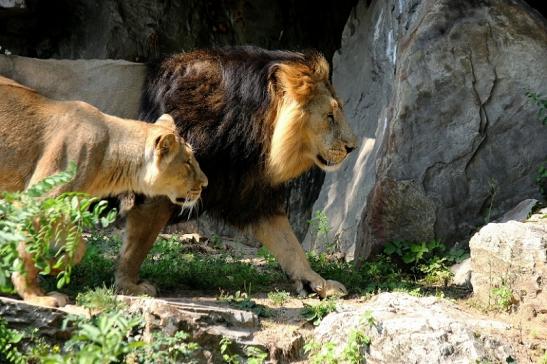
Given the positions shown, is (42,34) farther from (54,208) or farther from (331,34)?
(54,208)

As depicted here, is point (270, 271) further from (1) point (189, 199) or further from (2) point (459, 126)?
(2) point (459, 126)

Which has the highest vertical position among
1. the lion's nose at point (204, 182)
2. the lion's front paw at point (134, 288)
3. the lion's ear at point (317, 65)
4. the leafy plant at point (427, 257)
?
the lion's ear at point (317, 65)

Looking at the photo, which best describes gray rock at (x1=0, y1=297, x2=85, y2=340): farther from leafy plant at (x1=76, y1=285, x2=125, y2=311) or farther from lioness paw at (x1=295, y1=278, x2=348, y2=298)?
lioness paw at (x1=295, y1=278, x2=348, y2=298)

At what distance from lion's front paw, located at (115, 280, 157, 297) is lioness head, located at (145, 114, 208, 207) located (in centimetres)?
70

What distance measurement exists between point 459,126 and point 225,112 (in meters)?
2.35

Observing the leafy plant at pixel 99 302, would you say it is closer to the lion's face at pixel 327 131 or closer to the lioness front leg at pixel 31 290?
the lioness front leg at pixel 31 290

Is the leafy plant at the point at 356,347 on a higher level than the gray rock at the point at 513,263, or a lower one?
lower

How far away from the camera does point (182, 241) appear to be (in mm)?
10875

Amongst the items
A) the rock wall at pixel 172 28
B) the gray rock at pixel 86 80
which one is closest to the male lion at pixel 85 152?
the gray rock at pixel 86 80

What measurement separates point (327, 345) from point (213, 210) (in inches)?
90.0

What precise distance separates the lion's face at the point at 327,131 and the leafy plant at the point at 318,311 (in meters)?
1.39

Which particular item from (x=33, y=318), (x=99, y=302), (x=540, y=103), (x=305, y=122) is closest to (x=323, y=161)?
(x=305, y=122)

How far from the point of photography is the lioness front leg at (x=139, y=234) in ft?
26.5

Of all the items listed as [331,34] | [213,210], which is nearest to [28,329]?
[213,210]
